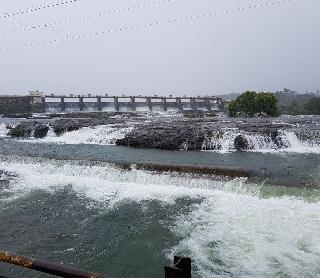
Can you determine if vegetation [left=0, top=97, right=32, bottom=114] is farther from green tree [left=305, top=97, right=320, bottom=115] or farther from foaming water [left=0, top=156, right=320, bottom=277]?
foaming water [left=0, top=156, right=320, bottom=277]

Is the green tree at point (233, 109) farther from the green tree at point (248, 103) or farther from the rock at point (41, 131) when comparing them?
the rock at point (41, 131)

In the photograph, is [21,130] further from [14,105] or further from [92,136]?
[14,105]

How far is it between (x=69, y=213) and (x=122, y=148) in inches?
422

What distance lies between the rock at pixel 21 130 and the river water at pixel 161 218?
44.8 ft

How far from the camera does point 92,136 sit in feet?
78.3

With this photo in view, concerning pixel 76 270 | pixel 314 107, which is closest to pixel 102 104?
pixel 314 107

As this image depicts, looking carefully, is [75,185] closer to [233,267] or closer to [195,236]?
[195,236]

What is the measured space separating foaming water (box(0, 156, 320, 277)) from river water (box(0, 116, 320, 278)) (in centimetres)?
2

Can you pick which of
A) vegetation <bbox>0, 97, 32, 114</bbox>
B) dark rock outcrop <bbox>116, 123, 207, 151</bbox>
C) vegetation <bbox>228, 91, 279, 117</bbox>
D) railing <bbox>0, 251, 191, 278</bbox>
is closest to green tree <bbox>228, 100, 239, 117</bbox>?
vegetation <bbox>228, 91, 279, 117</bbox>

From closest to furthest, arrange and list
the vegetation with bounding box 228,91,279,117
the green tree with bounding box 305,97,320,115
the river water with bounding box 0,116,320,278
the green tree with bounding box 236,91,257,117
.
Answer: the river water with bounding box 0,116,320,278 < the vegetation with bounding box 228,91,279,117 < the green tree with bounding box 236,91,257,117 < the green tree with bounding box 305,97,320,115

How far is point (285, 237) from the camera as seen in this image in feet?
25.0

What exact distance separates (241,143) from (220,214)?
10.2 metres

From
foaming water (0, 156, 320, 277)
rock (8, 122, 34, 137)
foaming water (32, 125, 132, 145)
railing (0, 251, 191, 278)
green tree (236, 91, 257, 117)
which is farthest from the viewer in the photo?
green tree (236, 91, 257, 117)

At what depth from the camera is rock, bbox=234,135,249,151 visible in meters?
18.7
